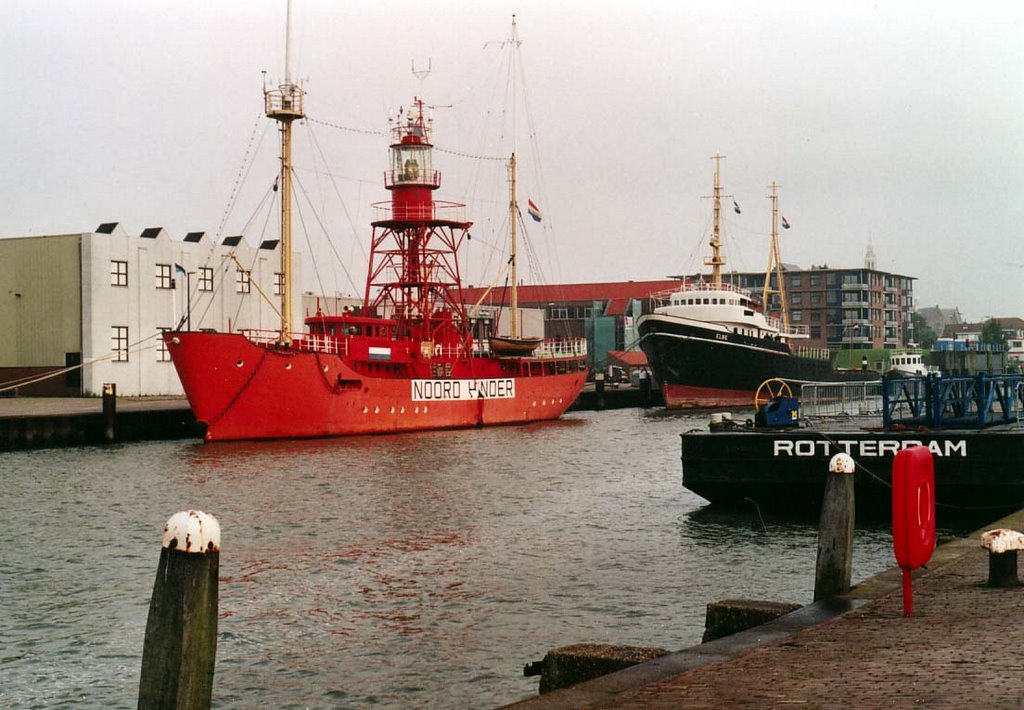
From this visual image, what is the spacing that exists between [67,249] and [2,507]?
111ft

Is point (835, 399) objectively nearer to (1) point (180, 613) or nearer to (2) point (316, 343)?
(1) point (180, 613)

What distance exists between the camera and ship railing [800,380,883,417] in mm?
24938

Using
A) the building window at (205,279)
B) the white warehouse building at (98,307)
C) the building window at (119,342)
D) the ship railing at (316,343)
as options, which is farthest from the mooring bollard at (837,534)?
the building window at (205,279)

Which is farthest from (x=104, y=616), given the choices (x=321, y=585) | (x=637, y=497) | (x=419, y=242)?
(x=419, y=242)

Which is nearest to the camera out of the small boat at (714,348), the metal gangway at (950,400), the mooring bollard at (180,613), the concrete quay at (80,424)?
the mooring bollard at (180,613)

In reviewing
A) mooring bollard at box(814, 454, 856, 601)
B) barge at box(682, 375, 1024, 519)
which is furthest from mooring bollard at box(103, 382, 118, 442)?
mooring bollard at box(814, 454, 856, 601)

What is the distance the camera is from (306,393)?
1719 inches

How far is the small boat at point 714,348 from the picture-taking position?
66.8 meters

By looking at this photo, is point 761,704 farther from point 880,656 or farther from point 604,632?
point 604,632

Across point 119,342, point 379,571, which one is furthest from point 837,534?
point 119,342

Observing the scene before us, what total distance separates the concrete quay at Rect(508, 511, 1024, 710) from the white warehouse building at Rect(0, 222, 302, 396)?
47217 mm

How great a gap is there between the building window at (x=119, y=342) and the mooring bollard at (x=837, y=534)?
4969 cm

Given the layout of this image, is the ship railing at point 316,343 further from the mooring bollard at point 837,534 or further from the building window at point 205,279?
the mooring bollard at point 837,534

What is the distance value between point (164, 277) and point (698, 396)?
3102 centimetres
